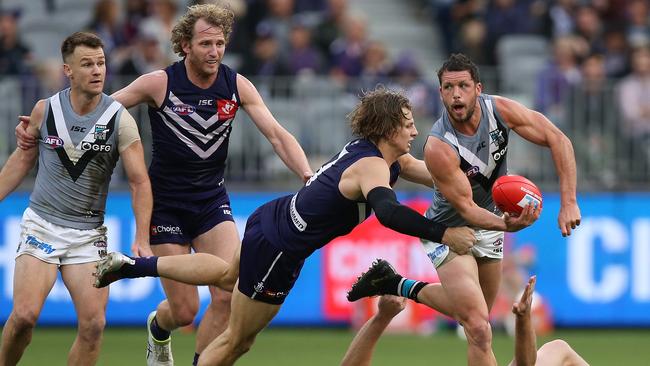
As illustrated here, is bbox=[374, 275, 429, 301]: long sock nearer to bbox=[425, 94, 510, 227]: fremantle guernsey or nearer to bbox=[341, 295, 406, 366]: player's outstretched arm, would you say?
bbox=[341, 295, 406, 366]: player's outstretched arm

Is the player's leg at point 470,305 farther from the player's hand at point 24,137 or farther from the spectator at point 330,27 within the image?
the spectator at point 330,27

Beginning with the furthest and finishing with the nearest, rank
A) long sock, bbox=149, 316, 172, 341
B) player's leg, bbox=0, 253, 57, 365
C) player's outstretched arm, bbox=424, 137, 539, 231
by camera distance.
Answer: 1. long sock, bbox=149, 316, 172, 341
2. player's leg, bbox=0, 253, 57, 365
3. player's outstretched arm, bbox=424, 137, 539, 231

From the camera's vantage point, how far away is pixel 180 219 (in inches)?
414

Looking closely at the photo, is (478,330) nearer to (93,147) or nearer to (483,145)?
(483,145)

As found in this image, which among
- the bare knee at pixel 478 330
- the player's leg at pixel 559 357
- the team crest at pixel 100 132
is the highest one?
the team crest at pixel 100 132

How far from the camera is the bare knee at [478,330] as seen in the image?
946cm

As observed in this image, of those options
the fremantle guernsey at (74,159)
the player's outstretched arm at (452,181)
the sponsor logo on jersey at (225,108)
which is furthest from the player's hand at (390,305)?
the fremantle guernsey at (74,159)

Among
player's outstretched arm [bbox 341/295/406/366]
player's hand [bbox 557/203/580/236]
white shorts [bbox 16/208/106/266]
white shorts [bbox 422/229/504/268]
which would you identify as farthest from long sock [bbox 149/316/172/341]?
player's hand [bbox 557/203/580/236]

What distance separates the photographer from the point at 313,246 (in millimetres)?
9242

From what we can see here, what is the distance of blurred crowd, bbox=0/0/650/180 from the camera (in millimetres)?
16422

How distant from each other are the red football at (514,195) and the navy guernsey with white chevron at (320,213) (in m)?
0.90

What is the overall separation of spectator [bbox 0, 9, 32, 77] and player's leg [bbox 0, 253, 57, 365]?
720 centimetres

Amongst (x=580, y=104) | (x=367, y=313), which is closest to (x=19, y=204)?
(x=367, y=313)

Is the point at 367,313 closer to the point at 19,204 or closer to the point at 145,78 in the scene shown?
the point at 19,204
